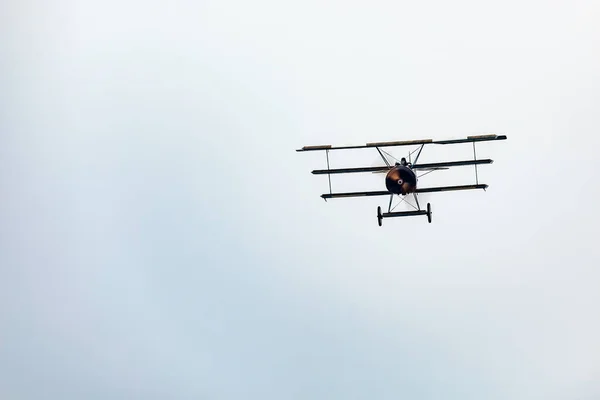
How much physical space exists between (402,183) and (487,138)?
278 inches

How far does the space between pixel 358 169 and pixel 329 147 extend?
3.06 m

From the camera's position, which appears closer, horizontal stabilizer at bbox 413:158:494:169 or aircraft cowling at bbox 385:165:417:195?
aircraft cowling at bbox 385:165:417:195

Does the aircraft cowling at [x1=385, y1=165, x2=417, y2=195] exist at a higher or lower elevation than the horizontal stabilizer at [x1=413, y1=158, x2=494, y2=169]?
lower

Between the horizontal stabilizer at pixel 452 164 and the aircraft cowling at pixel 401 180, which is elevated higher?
the horizontal stabilizer at pixel 452 164

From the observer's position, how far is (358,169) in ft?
307

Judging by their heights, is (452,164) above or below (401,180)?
above

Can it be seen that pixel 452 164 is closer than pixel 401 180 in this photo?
No

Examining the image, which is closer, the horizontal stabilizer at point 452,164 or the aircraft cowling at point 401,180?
the aircraft cowling at point 401,180

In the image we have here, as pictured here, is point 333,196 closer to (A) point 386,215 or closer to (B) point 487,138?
(A) point 386,215

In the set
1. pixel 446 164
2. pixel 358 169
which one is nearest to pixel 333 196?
pixel 358 169

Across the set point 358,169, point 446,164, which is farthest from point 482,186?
point 358,169

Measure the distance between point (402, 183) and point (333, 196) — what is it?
21.4ft

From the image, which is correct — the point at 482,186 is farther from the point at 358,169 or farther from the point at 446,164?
the point at 358,169

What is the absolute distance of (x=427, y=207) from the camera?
94312mm
